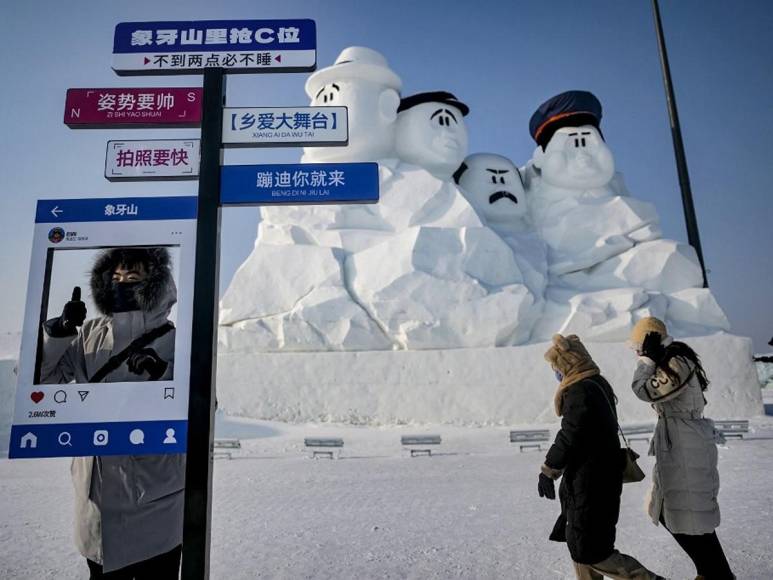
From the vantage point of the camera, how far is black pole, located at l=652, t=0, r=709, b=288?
14.6 meters

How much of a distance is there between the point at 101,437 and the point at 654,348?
7.98 feet

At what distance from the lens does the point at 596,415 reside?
2.22 m

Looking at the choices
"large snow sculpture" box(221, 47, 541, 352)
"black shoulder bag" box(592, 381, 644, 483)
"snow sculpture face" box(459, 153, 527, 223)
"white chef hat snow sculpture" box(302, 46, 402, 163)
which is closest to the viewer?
"black shoulder bag" box(592, 381, 644, 483)

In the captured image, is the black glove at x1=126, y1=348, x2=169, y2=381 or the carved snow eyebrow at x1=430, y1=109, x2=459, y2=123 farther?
the carved snow eyebrow at x1=430, y1=109, x2=459, y2=123

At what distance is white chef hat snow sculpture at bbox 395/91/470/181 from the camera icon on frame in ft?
38.3

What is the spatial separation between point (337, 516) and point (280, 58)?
130 inches

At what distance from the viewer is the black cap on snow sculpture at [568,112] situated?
13727 millimetres

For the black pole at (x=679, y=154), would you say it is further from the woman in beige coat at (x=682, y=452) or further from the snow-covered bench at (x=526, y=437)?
the woman in beige coat at (x=682, y=452)

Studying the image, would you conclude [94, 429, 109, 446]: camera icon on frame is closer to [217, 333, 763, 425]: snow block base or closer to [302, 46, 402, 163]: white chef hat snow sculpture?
[217, 333, 763, 425]: snow block base

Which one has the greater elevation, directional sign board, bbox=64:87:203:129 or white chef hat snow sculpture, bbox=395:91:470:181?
white chef hat snow sculpture, bbox=395:91:470:181

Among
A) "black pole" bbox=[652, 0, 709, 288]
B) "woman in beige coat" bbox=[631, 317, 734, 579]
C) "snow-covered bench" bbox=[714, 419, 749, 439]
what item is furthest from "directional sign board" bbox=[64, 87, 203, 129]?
"black pole" bbox=[652, 0, 709, 288]

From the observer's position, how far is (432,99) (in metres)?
13.2

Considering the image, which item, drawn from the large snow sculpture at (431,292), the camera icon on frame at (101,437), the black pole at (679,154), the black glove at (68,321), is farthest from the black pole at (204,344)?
the black pole at (679,154)

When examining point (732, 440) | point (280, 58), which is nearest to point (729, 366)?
point (732, 440)
